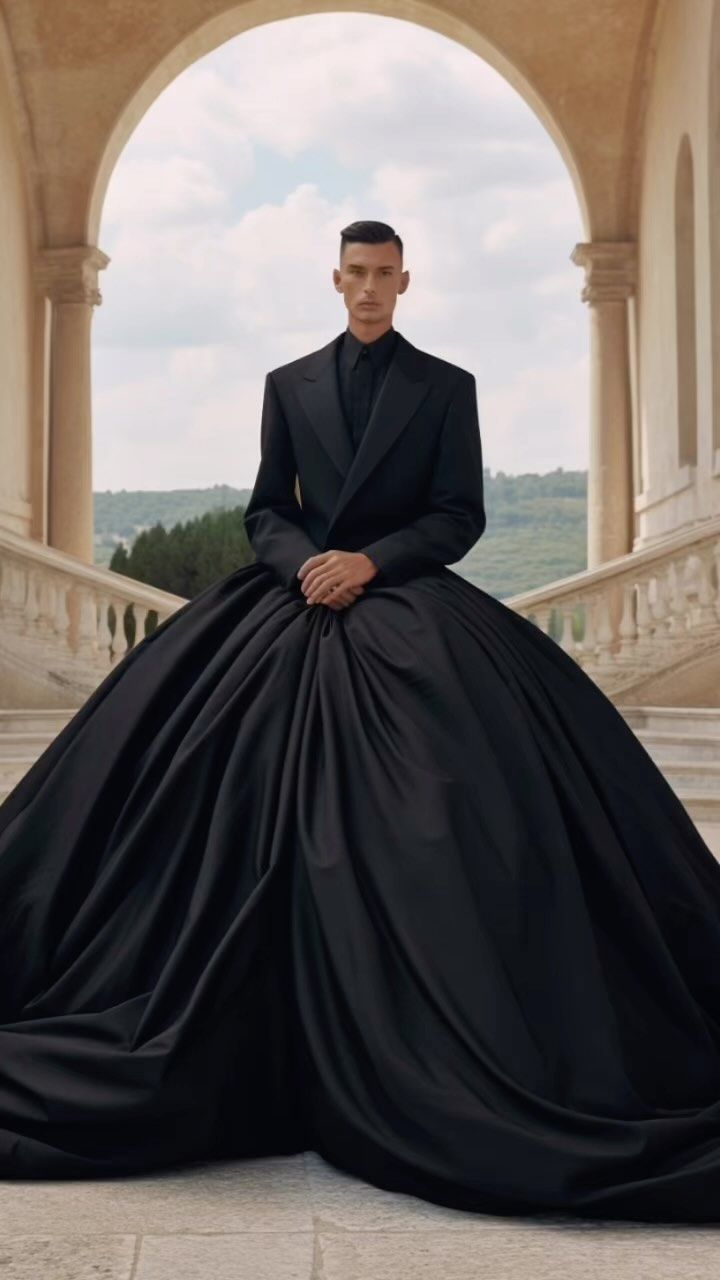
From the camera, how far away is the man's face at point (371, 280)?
3184 millimetres

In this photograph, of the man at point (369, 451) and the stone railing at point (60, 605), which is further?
the stone railing at point (60, 605)

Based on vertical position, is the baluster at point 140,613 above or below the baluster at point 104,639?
above

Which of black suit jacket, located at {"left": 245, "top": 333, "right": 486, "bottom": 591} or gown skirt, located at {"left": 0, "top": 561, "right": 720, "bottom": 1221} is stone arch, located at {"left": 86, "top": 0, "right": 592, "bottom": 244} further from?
gown skirt, located at {"left": 0, "top": 561, "right": 720, "bottom": 1221}

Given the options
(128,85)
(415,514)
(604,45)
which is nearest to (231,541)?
(128,85)

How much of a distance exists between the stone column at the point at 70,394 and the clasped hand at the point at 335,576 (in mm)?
15074

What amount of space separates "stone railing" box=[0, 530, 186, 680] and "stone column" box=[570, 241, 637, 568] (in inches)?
268

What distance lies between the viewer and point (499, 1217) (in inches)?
92.0

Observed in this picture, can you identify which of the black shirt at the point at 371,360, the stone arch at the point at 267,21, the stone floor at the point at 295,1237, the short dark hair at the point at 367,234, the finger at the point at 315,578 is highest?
the stone arch at the point at 267,21

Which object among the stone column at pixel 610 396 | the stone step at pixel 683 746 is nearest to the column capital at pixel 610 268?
the stone column at pixel 610 396

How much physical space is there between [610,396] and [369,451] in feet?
50.6

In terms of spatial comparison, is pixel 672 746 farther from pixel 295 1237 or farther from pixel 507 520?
pixel 507 520

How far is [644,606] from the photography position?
12.1 m

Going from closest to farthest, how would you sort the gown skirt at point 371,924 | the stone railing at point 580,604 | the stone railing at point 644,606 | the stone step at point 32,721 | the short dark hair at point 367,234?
the gown skirt at point 371,924, the short dark hair at point 367,234, the stone step at point 32,721, the stone railing at point 644,606, the stone railing at point 580,604

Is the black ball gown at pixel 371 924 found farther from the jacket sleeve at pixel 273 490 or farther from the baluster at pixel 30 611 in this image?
the baluster at pixel 30 611
